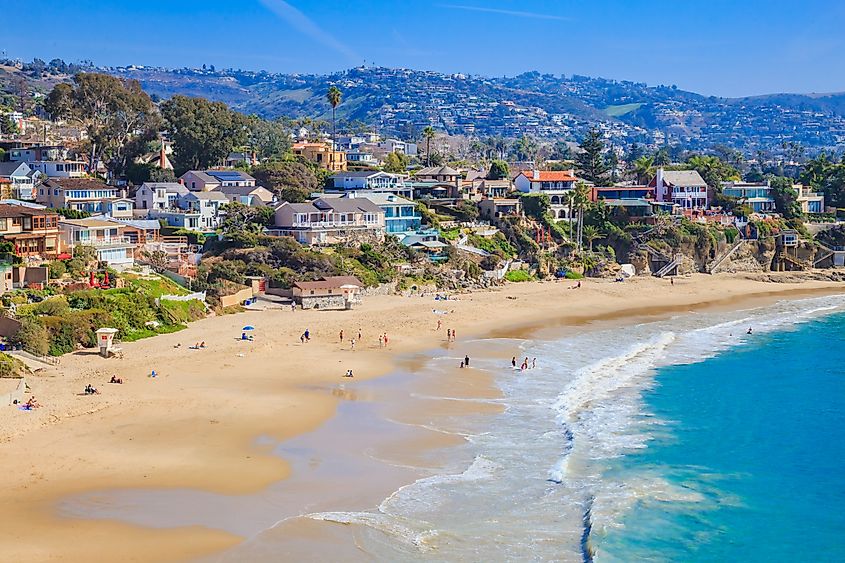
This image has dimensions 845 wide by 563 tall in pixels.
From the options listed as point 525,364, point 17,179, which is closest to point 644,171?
point 525,364

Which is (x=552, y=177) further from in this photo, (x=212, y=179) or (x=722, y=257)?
(x=212, y=179)

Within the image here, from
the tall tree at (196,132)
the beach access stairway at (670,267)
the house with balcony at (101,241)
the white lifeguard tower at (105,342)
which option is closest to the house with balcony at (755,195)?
the beach access stairway at (670,267)

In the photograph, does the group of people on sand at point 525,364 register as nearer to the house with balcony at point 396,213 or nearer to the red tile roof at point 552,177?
the house with balcony at point 396,213

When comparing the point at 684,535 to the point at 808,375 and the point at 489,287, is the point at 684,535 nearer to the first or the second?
the point at 808,375

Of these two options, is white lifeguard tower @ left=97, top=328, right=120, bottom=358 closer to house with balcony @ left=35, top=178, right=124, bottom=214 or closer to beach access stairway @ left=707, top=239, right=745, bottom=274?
house with balcony @ left=35, top=178, right=124, bottom=214

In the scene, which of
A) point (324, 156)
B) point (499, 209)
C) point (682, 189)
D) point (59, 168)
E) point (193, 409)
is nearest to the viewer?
point (193, 409)

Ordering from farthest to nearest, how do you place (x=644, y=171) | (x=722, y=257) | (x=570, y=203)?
(x=644, y=171) < (x=722, y=257) < (x=570, y=203)

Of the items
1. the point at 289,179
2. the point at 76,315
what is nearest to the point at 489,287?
the point at 289,179
